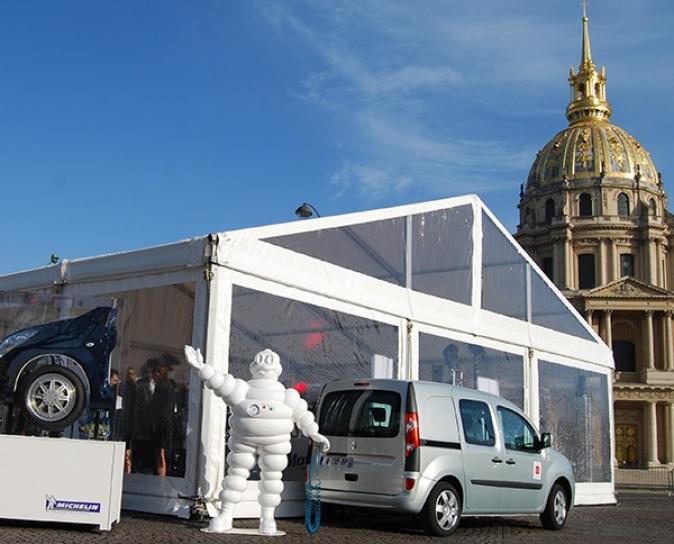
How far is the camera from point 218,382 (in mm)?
9039

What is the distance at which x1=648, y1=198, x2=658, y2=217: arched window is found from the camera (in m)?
90.2

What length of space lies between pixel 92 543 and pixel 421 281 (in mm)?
7014

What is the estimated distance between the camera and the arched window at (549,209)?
307ft

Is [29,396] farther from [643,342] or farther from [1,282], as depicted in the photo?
[643,342]

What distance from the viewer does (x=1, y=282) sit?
529 inches

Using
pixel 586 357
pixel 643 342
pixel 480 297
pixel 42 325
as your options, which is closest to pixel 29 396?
pixel 42 325

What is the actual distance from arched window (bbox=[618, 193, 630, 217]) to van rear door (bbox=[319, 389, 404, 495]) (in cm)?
8581

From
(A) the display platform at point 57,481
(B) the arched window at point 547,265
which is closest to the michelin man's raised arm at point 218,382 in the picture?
(A) the display platform at point 57,481

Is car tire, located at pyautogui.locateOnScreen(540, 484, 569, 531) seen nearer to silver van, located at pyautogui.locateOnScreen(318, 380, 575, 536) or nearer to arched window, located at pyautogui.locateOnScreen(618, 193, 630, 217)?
silver van, located at pyautogui.locateOnScreen(318, 380, 575, 536)

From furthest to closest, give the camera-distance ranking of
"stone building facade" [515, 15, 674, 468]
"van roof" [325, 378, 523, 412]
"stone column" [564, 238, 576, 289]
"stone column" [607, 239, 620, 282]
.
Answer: "stone column" [607, 239, 620, 282], "stone column" [564, 238, 576, 289], "stone building facade" [515, 15, 674, 468], "van roof" [325, 378, 523, 412]

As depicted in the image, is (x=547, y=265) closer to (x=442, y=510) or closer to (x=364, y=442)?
(x=442, y=510)

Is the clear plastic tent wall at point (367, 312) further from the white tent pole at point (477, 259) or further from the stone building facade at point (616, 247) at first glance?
the stone building facade at point (616, 247)

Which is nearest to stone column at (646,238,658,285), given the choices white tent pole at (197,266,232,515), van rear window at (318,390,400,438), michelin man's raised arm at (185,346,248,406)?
van rear window at (318,390,400,438)

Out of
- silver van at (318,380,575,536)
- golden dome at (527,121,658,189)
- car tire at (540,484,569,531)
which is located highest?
golden dome at (527,121,658,189)
